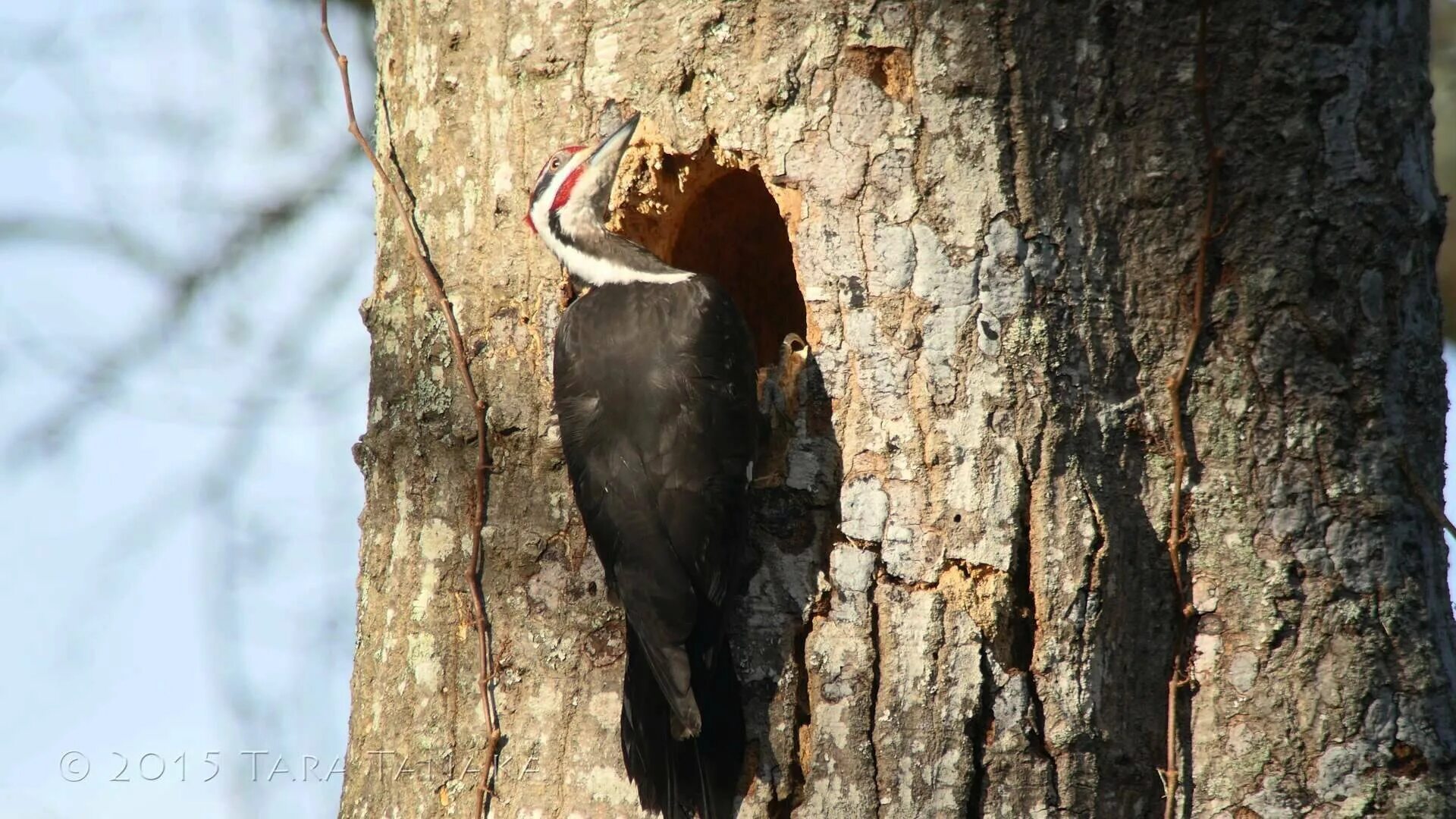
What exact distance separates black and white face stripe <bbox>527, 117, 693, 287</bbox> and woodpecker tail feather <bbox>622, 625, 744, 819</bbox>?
969mm

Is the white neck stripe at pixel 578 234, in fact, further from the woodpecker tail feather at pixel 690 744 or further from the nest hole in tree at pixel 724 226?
the woodpecker tail feather at pixel 690 744

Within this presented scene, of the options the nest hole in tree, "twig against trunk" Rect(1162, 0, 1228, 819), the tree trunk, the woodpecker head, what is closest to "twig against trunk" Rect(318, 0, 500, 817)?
the tree trunk

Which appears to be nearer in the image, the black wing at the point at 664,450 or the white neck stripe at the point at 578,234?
the black wing at the point at 664,450

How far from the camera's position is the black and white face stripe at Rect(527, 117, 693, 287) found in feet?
9.72

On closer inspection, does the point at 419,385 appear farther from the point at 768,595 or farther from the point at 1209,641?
the point at 1209,641

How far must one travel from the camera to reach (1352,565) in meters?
2.53

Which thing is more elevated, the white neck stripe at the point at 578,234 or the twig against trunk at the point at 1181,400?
the white neck stripe at the point at 578,234

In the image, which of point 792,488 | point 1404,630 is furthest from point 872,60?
point 1404,630

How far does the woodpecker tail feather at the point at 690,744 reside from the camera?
2561 mm

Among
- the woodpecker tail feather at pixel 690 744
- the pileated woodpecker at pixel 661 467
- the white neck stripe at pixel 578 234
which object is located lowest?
the woodpecker tail feather at pixel 690 744

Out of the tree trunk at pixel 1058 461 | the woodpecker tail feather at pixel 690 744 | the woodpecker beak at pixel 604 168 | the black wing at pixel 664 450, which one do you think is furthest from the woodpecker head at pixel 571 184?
the woodpecker tail feather at pixel 690 744

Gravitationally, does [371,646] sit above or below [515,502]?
below

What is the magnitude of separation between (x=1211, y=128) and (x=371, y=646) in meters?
2.10

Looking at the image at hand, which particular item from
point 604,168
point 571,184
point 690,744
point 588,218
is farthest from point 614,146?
point 690,744
